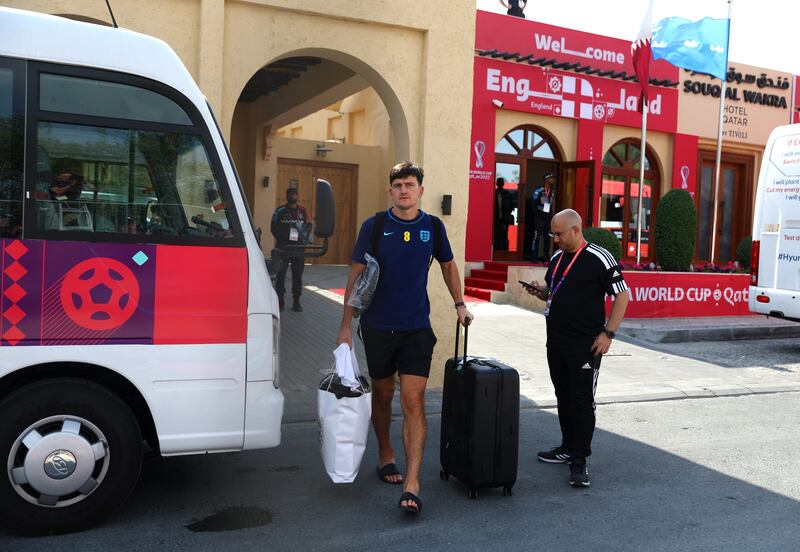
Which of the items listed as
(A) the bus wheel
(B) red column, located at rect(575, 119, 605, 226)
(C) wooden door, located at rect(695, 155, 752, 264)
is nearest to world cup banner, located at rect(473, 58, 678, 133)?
(B) red column, located at rect(575, 119, 605, 226)

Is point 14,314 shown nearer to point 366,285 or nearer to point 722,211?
point 366,285

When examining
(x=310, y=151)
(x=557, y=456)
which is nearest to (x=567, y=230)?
(x=557, y=456)

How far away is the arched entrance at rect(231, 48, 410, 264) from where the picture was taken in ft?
50.2

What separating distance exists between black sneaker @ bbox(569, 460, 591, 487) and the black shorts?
124 centimetres

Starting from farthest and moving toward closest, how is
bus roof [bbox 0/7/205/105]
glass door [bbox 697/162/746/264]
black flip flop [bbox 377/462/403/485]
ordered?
1. glass door [bbox 697/162/746/264]
2. black flip flop [bbox 377/462/403/485]
3. bus roof [bbox 0/7/205/105]

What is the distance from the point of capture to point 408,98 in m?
8.32

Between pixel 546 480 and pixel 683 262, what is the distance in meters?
10.4

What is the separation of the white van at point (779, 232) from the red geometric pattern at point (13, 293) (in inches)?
407

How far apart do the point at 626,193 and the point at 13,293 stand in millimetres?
17938

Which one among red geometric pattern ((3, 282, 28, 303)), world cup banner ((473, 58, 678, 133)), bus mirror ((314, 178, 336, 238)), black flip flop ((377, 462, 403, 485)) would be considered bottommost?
black flip flop ((377, 462, 403, 485))

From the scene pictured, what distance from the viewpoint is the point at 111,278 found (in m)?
4.10

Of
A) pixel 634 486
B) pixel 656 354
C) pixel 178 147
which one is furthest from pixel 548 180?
pixel 178 147

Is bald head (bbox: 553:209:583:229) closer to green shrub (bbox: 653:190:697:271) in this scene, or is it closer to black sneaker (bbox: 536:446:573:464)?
black sneaker (bbox: 536:446:573:464)

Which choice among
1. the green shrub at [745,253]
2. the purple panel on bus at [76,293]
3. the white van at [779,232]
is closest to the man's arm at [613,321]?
the purple panel on bus at [76,293]
